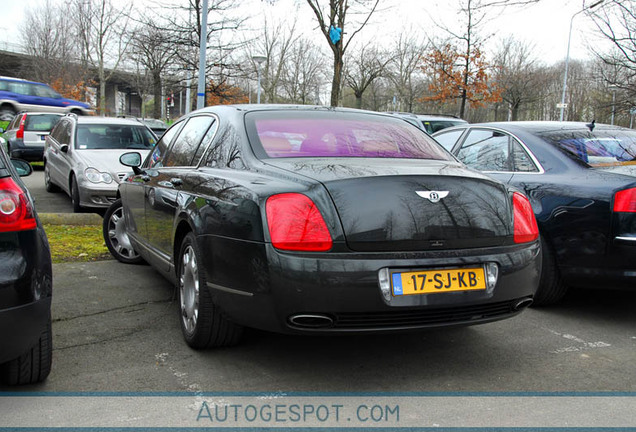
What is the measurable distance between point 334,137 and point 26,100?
93.3 feet

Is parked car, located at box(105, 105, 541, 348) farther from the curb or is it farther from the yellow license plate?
the curb

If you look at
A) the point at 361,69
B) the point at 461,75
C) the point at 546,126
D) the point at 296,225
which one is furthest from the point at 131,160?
the point at 361,69

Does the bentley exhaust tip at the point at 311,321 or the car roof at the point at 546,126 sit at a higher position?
the car roof at the point at 546,126

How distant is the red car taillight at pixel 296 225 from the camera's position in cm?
291


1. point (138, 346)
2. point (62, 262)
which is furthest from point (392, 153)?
point (62, 262)

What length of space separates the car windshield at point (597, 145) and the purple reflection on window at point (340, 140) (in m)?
1.29

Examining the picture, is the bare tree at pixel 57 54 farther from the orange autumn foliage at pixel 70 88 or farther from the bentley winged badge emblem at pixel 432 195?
the bentley winged badge emblem at pixel 432 195

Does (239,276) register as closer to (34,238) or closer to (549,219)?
(34,238)

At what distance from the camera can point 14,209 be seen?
8.96 ft

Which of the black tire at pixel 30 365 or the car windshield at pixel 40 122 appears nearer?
the black tire at pixel 30 365

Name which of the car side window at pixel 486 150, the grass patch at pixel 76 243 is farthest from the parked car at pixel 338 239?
the grass patch at pixel 76 243

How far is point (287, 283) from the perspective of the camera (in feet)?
9.44

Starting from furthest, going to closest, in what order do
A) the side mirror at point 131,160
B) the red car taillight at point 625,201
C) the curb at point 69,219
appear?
the curb at point 69,219 < the side mirror at point 131,160 < the red car taillight at point 625,201

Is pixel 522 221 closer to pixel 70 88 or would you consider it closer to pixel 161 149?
pixel 161 149
